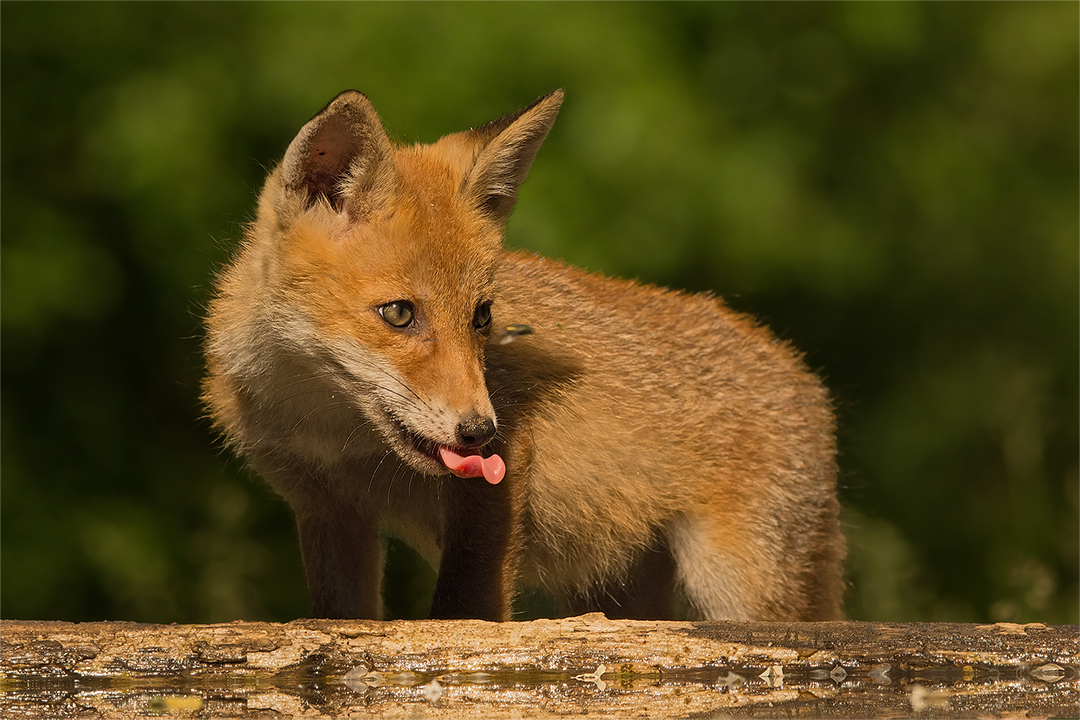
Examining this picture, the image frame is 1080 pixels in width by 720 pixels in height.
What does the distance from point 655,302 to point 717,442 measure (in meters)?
0.91

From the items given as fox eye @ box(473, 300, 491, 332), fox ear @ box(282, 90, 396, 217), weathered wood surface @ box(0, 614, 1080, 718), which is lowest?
weathered wood surface @ box(0, 614, 1080, 718)

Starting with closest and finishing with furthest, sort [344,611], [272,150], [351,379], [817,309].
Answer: [351,379] → [344,611] → [272,150] → [817,309]

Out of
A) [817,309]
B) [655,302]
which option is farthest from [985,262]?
[655,302]

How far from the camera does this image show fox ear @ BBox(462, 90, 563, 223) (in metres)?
5.07

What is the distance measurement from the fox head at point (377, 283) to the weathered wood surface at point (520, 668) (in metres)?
0.73

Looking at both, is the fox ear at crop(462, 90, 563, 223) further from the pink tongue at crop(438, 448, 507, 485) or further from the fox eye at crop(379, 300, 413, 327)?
the pink tongue at crop(438, 448, 507, 485)

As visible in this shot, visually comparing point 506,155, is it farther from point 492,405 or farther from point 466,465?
point 466,465

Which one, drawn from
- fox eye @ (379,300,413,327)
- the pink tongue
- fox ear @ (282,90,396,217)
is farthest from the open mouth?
fox ear @ (282,90,396,217)

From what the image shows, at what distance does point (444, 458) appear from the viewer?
4484mm

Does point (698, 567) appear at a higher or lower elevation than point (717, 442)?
lower

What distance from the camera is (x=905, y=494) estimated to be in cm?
1079

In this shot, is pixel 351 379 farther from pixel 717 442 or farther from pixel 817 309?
pixel 817 309

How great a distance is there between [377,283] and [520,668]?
61.2 inches

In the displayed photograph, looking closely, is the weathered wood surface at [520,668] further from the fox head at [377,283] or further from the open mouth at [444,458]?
the fox head at [377,283]
